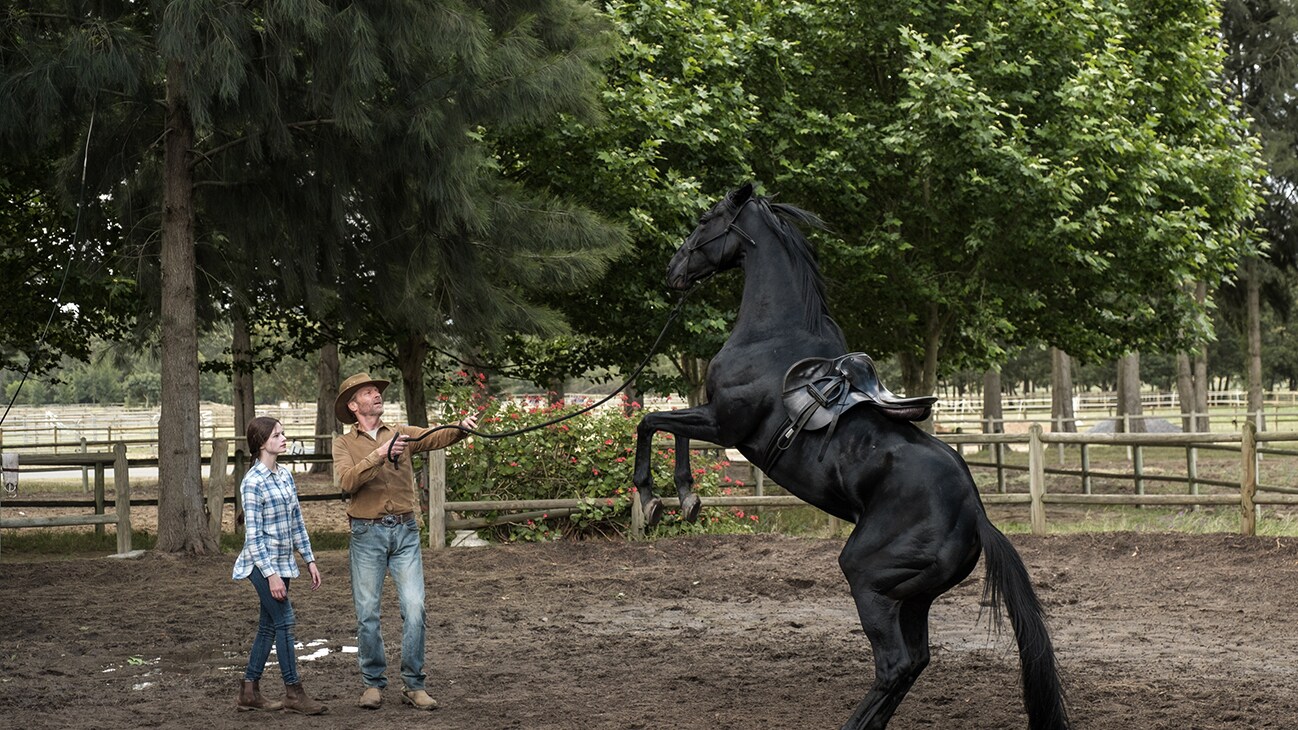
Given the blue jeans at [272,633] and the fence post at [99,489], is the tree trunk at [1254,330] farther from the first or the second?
the blue jeans at [272,633]

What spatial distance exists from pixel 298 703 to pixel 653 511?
6.36ft

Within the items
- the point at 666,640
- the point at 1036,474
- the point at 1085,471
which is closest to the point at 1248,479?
the point at 1036,474

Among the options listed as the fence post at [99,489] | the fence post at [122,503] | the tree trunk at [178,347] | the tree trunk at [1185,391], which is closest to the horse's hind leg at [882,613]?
the tree trunk at [178,347]

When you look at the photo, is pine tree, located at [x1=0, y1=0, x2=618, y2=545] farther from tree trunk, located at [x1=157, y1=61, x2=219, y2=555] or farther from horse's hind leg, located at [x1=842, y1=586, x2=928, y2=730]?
horse's hind leg, located at [x1=842, y1=586, x2=928, y2=730]

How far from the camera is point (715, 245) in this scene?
17.8ft

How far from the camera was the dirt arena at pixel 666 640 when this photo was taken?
18.1 ft

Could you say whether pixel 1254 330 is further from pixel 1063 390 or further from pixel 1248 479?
pixel 1248 479

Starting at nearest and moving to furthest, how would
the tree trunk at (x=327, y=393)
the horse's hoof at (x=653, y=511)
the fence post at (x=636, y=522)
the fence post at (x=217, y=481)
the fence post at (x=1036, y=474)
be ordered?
the horse's hoof at (x=653, y=511) < the fence post at (x=636, y=522) < the fence post at (x=1036, y=474) < the fence post at (x=217, y=481) < the tree trunk at (x=327, y=393)

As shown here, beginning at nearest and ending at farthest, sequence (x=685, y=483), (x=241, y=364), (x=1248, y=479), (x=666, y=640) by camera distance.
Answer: (x=685, y=483), (x=666, y=640), (x=1248, y=479), (x=241, y=364)

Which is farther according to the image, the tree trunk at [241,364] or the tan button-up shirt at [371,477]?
the tree trunk at [241,364]

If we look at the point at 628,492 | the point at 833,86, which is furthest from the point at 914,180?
the point at 628,492

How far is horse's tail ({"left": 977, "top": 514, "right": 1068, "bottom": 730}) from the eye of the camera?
4.56m

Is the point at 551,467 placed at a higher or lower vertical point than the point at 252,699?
higher

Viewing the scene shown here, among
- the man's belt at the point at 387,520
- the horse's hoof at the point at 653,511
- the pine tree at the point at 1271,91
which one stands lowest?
the man's belt at the point at 387,520
